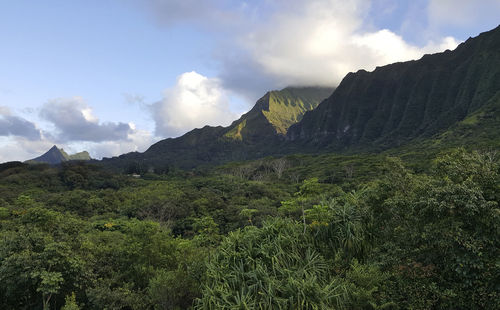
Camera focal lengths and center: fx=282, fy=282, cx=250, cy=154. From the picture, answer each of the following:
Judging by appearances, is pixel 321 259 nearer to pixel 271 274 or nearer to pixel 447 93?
pixel 271 274

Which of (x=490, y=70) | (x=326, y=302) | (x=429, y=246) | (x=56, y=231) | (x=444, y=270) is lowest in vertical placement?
(x=326, y=302)

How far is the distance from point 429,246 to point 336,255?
3.10 metres

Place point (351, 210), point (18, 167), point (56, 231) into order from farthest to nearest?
point (18, 167) < point (56, 231) < point (351, 210)

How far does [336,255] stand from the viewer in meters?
9.94

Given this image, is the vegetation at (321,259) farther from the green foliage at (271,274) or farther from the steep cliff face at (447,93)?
the steep cliff face at (447,93)

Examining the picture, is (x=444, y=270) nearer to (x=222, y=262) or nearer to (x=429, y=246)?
(x=429, y=246)

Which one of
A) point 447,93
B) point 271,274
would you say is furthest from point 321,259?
point 447,93

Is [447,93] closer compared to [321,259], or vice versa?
[321,259]

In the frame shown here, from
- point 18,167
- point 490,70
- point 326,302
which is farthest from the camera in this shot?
point 490,70

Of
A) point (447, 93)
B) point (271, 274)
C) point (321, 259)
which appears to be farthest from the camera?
point (447, 93)

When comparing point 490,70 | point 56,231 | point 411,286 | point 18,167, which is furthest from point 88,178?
point 490,70

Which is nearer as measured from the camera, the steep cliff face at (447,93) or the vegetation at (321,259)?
the vegetation at (321,259)

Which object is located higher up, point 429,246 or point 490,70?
point 490,70

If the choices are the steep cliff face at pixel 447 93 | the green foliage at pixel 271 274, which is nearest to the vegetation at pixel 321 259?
the green foliage at pixel 271 274
